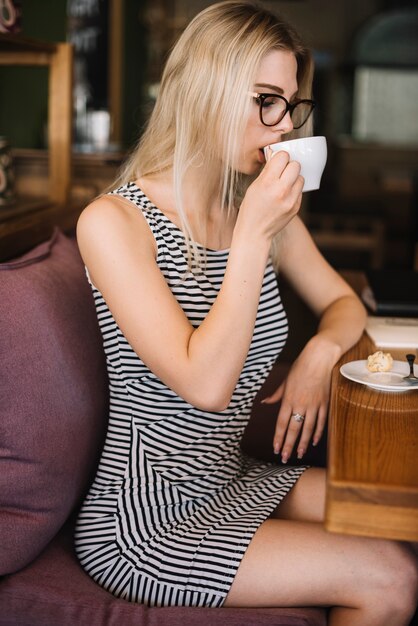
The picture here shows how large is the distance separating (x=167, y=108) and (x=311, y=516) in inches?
30.2

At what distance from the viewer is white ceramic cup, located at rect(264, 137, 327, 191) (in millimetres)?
1211

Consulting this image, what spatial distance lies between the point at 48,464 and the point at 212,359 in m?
0.33

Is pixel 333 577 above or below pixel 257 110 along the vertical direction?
below

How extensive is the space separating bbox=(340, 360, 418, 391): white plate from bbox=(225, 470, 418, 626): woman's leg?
0.78 feet

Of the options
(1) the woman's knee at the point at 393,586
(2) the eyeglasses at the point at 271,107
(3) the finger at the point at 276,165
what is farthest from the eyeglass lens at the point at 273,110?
(1) the woman's knee at the point at 393,586

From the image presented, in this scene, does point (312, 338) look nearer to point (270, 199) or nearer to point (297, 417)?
point (297, 417)

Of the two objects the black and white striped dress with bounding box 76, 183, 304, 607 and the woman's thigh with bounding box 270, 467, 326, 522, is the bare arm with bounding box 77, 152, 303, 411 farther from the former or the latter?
the woman's thigh with bounding box 270, 467, 326, 522

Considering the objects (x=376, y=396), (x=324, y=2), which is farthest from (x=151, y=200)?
(x=324, y=2)

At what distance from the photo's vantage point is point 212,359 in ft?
3.70

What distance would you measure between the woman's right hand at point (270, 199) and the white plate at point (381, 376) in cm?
28

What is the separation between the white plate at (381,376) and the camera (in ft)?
4.00

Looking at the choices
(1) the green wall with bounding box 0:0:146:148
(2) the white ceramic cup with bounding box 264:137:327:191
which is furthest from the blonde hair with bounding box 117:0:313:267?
(1) the green wall with bounding box 0:0:146:148

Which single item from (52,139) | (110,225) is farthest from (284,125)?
(52,139)

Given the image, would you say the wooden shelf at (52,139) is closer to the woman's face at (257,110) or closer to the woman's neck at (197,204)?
the woman's neck at (197,204)
